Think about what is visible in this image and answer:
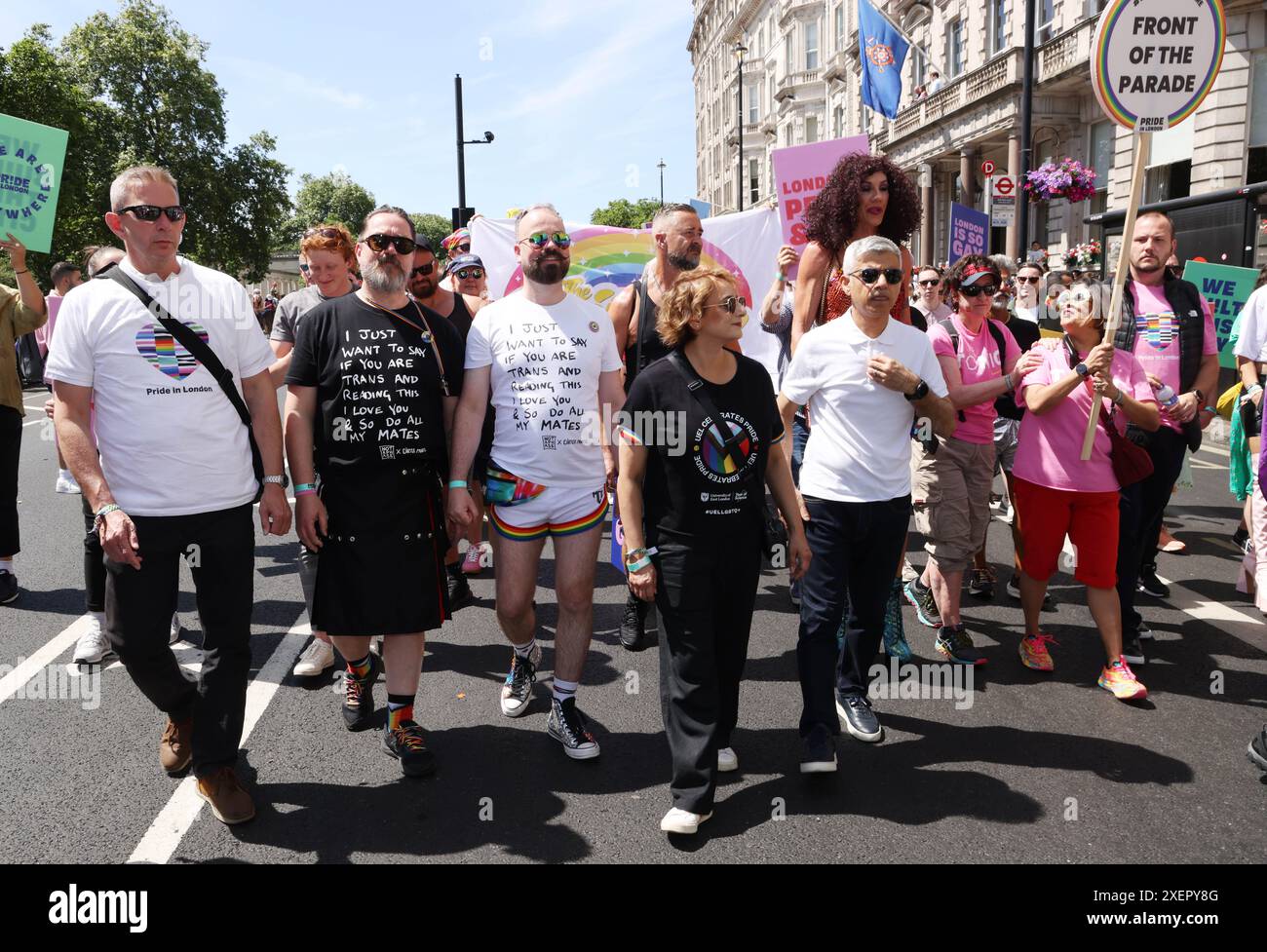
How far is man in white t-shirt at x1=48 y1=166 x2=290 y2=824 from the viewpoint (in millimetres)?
3006

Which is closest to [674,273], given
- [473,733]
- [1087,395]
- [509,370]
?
[509,370]

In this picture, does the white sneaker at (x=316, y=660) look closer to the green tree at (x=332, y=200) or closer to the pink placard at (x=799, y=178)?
the pink placard at (x=799, y=178)

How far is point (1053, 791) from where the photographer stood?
3291mm

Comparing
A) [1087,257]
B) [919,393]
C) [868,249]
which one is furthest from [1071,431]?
[1087,257]

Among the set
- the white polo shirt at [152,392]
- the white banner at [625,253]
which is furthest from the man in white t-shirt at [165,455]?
the white banner at [625,253]

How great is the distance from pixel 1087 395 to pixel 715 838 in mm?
2809

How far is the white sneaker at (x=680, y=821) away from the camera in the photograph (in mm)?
2980

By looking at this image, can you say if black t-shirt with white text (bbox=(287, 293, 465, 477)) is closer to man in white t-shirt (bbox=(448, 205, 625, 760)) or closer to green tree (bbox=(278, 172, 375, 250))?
man in white t-shirt (bbox=(448, 205, 625, 760))

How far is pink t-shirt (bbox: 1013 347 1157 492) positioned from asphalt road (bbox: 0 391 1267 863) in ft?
3.16

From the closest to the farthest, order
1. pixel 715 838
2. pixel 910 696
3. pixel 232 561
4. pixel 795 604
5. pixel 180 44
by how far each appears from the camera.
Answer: pixel 715 838 < pixel 232 561 < pixel 910 696 < pixel 795 604 < pixel 180 44

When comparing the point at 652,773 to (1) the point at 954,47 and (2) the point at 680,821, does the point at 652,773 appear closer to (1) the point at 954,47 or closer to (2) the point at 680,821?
(2) the point at 680,821

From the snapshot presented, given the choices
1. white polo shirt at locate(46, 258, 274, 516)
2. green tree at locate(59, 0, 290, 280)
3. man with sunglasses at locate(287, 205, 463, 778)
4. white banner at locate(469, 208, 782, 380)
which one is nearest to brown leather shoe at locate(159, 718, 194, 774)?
man with sunglasses at locate(287, 205, 463, 778)

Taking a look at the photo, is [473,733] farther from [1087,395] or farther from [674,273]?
[1087,395]

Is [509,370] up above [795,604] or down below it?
above
